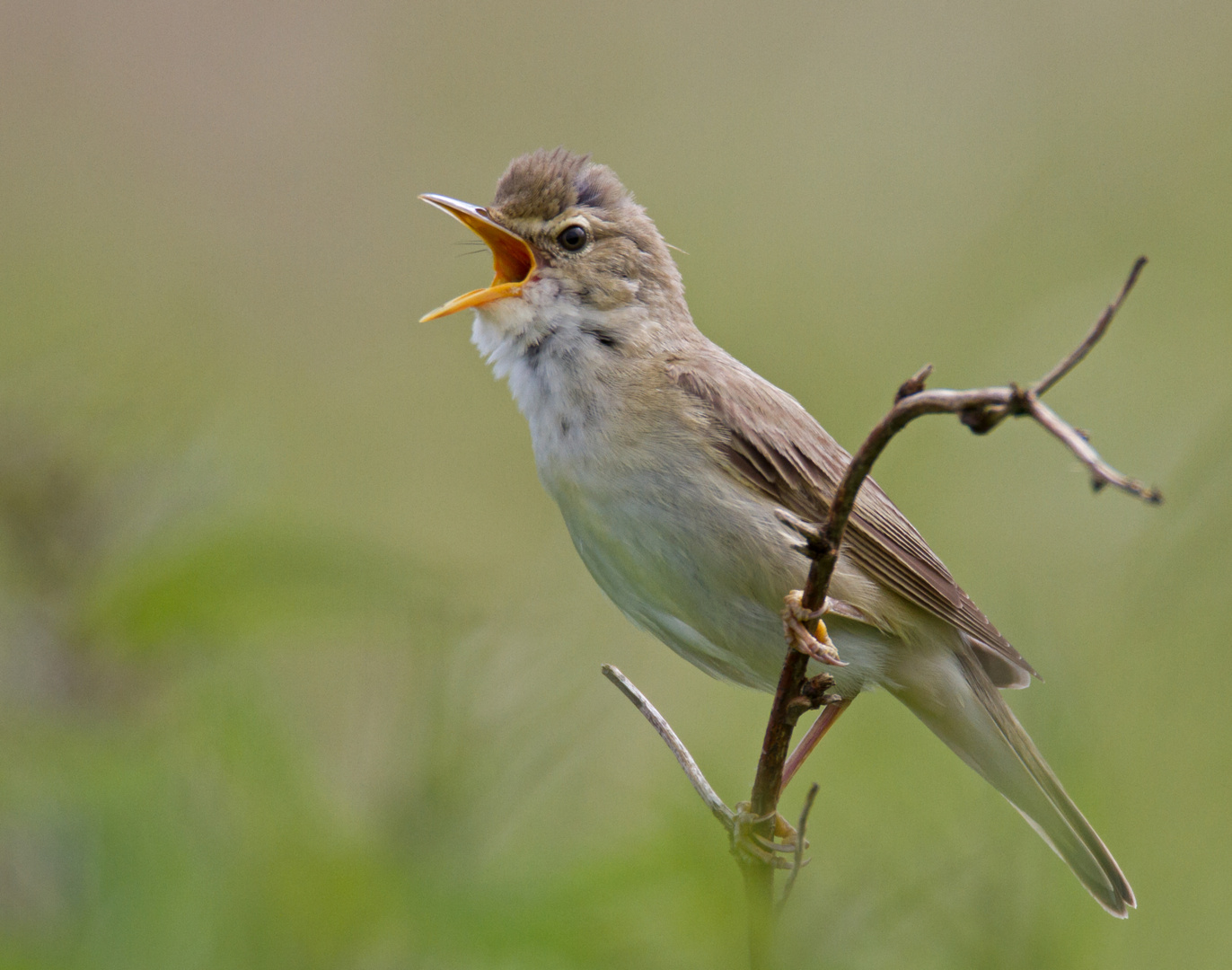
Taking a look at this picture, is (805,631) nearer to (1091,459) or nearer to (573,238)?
(1091,459)

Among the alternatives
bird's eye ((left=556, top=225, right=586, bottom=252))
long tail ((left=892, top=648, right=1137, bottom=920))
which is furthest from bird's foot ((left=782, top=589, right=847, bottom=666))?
bird's eye ((left=556, top=225, right=586, bottom=252))

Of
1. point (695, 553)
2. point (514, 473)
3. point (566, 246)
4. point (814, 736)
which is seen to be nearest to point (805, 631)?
point (695, 553)

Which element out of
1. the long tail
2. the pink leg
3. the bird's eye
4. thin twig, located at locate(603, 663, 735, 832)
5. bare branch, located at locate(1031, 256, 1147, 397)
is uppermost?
bare branch, located at locate(1031, 256, 1147, 397)

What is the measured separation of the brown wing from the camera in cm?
291

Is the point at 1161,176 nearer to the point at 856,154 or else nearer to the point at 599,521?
the point at 856,154

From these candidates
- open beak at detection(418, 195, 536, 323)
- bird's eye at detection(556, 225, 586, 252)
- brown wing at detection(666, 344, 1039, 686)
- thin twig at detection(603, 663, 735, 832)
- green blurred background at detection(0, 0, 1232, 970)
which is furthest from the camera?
bird's eye at detection(556, 225, 586, 252)

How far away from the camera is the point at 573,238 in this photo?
340cm

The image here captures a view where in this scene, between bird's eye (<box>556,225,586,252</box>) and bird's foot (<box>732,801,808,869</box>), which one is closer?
bird's foot (<box>732,801,808,869</box>)

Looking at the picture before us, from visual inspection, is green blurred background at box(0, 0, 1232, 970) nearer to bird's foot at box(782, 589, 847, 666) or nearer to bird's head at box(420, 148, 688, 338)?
bird's foot at box(782, 589, 847, 666)

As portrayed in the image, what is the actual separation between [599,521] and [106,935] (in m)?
1.50

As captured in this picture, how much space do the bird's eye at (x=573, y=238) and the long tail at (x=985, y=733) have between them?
1.42 metres

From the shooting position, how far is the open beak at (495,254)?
3064 millimetres

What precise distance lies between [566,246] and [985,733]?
1.67 m

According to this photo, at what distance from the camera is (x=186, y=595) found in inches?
82.8
